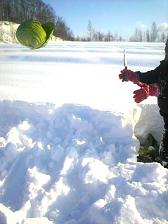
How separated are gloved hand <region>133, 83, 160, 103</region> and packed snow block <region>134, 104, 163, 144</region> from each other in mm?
364

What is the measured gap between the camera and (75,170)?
3.19 metres

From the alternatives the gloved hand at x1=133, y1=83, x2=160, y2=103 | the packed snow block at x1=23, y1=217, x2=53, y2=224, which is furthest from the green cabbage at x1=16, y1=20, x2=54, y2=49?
the packed snow block at x1=23, y1=217, x2=53, y2=224

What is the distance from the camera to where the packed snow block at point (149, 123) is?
457cm

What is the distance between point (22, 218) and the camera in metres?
2.70

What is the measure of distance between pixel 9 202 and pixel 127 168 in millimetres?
947

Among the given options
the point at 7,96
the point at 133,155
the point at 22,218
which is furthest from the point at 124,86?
the point at 22,218

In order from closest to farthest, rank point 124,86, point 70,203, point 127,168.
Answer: point 70,203, point 127,168, point 124,86

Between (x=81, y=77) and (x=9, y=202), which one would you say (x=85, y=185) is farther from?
(x=81, y=77)

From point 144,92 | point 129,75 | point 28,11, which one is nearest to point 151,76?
point 129,75

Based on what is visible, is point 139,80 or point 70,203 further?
point 139,80

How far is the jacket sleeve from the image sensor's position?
396 cm

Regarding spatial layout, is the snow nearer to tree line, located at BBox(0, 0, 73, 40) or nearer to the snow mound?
the snow mound

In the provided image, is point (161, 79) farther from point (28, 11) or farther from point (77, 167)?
point (28, 11)

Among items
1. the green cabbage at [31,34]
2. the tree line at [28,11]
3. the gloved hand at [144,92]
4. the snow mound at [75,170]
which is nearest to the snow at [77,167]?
the snow mound at [75,170]
